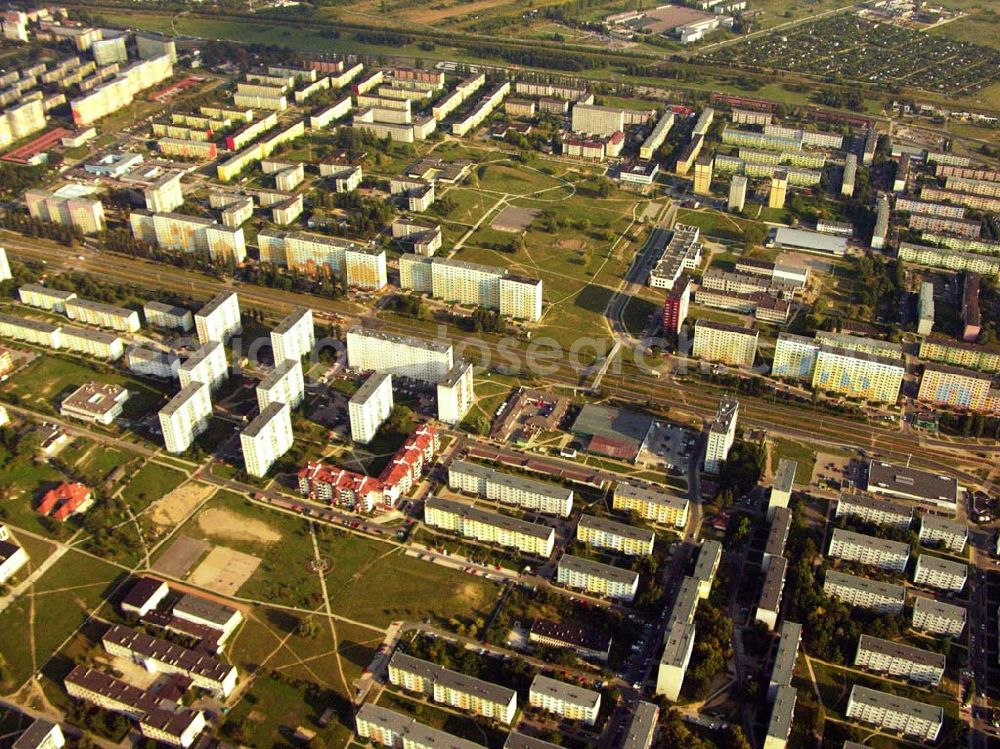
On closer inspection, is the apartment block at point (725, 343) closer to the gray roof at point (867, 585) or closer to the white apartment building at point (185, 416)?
the gray roof at point (867, 585)

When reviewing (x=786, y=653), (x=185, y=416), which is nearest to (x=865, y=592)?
(x=786, y=653)

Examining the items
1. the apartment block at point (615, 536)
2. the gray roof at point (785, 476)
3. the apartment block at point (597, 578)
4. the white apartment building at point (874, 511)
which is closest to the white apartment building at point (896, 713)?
the apartment block at point (597, 578)

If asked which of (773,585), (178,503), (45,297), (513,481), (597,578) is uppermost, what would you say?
(45,297)

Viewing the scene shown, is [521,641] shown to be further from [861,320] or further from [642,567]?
[861,320]

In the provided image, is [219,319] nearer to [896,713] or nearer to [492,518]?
[492,518]

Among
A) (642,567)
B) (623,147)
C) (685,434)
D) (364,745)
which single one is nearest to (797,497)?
(685,434)

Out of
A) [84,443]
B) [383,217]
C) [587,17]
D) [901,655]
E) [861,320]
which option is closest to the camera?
[901,655]

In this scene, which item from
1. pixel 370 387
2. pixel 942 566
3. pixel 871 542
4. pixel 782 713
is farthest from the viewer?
pixel 370 387
